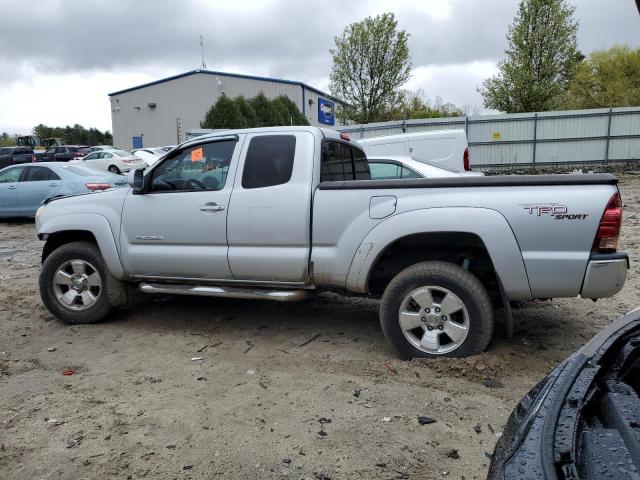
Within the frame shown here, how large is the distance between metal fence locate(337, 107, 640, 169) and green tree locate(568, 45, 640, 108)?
10113 mm

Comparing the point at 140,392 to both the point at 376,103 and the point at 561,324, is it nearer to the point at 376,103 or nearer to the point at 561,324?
the point at 561,324

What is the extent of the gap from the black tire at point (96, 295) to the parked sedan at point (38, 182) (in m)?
7.70

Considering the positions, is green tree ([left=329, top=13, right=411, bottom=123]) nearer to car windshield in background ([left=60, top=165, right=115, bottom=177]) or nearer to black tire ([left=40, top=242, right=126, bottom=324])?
car windshield in background ([left=60, top=165, right=115, bottom=177])

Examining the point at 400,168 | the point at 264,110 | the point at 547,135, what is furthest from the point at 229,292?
the point at 264,110

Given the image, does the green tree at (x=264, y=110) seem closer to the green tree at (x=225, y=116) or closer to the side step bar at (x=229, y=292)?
the green tree at (x=225, y=116)

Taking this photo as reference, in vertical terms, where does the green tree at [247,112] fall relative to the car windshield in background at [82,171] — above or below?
above

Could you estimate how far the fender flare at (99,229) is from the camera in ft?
16.5

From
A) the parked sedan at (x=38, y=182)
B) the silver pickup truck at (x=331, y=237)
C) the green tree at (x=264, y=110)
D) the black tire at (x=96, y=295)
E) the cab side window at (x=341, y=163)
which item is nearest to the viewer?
the silver pickup truck at (x=331, y=237)

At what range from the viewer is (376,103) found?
27.7 metres

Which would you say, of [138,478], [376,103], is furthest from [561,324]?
[376,103]

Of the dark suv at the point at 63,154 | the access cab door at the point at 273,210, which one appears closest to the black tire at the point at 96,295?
the access cab door at the point at 273,210

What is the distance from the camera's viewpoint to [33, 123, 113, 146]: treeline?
3442 inches

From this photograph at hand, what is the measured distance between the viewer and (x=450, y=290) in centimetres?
392

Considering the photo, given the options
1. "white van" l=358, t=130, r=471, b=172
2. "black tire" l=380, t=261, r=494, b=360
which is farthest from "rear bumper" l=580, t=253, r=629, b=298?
"white van" l=358, t=130, r=471, b=172
